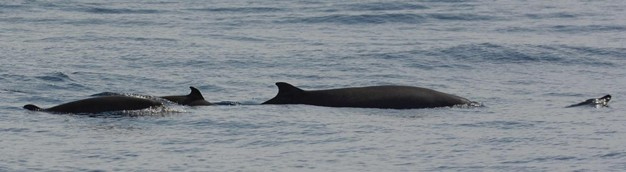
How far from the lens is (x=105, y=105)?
16.6 meters

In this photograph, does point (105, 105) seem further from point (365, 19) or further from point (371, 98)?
point (365, 19)

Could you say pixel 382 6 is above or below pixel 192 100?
above

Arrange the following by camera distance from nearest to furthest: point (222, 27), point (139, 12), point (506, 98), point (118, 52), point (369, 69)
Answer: point (506, 98) → point (369, 69) → point (118, 52) → point (222, 27) → point (139, 12)

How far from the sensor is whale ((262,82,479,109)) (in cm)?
1748

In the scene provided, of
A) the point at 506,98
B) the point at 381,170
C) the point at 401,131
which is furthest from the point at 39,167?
the point at 506,98

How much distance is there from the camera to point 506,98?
19.5 m

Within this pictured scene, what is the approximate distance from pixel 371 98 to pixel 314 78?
5.00m

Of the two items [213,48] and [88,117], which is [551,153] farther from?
[213,48]

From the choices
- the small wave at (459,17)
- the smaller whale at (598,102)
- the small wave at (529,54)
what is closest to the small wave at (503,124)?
the smaller whale at (598,102)

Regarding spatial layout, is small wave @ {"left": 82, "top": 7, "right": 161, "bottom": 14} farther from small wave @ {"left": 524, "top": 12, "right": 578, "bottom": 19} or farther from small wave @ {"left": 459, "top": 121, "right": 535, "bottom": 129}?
small wave @ {"left": 459, "top": 121, "right": 535, "bottom": 129}

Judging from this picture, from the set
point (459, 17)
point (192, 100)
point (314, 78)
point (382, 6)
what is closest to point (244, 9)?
point (382, 6)

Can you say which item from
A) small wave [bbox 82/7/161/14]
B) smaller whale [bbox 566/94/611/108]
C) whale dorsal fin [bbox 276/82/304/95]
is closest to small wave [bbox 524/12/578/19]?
small wave [bbox 82/7/161/14]

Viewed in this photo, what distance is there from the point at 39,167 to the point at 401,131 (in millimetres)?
4023

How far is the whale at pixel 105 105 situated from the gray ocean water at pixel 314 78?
0.27m
